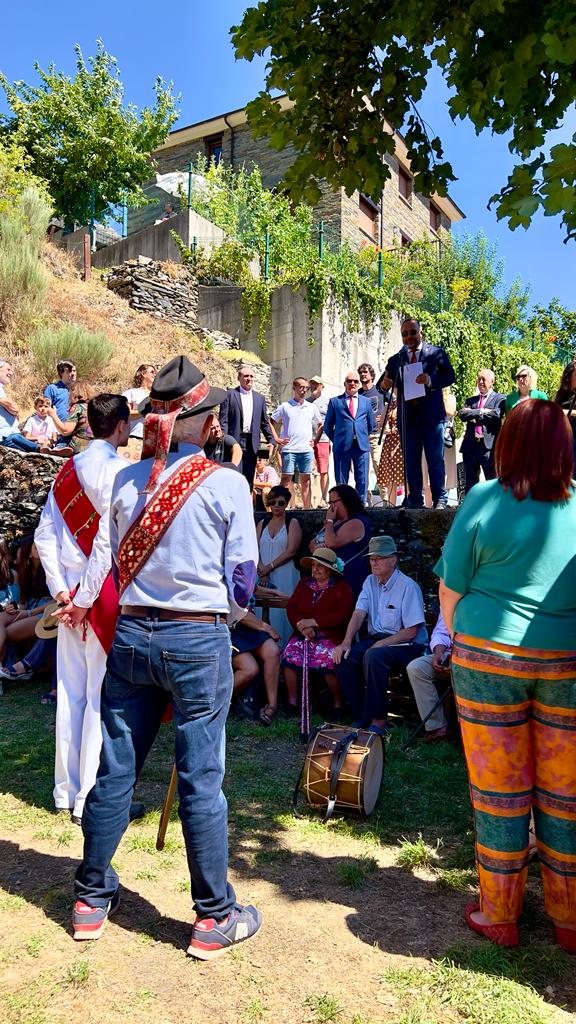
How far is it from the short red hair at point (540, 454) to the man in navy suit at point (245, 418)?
21.0 feet

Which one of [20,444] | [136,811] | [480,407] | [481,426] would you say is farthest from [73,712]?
[480,407]

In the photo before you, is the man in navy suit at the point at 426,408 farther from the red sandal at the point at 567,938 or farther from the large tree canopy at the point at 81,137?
the large tree canopy at the point at 81,137

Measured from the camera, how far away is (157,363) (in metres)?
16.9

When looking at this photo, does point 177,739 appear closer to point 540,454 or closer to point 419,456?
point 540,454

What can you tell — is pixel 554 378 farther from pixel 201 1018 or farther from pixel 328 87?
pixel 201 1018

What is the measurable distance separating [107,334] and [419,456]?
11.0 m

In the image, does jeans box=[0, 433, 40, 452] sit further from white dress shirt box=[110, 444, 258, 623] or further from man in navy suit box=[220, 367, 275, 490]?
white dress shirt box=[110, 444, 258, 623]

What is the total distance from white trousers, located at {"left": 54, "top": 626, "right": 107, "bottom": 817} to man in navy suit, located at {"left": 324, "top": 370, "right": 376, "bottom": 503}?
564cm

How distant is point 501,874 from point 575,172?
288cm

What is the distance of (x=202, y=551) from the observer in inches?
113

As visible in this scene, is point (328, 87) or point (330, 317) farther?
point (330, 317)

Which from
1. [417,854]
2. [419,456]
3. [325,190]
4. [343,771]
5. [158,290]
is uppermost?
[325,190]

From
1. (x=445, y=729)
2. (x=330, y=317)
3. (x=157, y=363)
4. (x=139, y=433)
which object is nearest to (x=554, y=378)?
(x=330, y=317)

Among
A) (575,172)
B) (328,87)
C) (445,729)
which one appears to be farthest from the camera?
(445,729)
